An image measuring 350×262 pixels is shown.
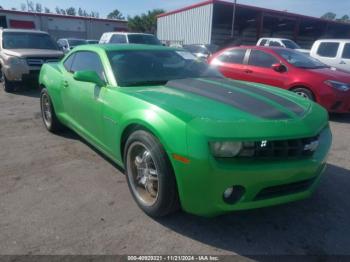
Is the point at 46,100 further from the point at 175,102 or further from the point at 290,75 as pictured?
the point at 290,75

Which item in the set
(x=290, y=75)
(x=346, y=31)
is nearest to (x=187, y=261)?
(x=290, y=75)

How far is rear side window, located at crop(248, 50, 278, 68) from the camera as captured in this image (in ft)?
24.6

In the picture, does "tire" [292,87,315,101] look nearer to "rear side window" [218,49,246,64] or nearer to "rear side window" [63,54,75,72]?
"rear side window" [218,49,246,64]

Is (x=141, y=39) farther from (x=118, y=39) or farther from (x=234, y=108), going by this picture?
(x=234, y=108)

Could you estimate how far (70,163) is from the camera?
4.16 metres

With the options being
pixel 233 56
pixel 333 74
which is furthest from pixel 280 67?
pixel 233 56

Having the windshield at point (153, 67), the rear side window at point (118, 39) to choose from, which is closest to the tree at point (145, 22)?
the rear side window at point (118, 39)

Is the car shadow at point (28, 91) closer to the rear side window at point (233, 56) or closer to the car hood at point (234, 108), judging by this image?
the rear side window at point (233, 56)

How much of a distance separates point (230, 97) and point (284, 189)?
0.95 m

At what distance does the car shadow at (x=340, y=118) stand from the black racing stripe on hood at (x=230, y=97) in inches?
166

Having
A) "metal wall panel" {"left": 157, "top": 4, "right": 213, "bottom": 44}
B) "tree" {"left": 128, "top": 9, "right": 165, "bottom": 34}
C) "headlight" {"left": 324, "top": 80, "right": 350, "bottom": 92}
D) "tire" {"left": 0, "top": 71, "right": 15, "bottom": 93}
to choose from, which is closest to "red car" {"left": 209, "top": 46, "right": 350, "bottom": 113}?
"headlight" {"left": 324, "top": 80, "right": 350, "bottom": 92}

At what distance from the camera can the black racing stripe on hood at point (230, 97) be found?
2.73m

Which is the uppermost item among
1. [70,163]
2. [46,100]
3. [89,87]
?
[89,87]

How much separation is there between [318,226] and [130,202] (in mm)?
1695
